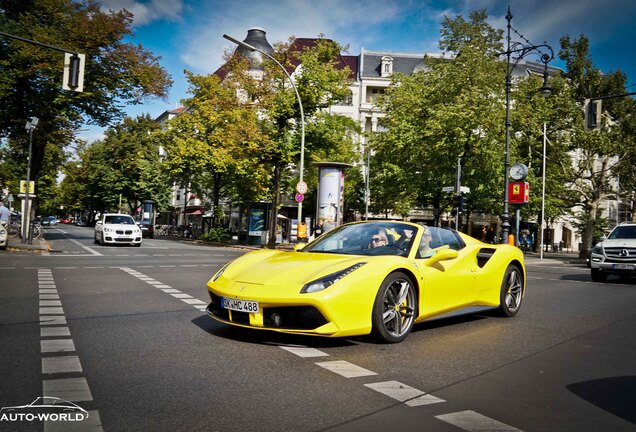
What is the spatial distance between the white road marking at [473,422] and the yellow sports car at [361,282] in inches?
68.5

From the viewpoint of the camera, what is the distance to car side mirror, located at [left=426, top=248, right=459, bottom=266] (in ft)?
20.7

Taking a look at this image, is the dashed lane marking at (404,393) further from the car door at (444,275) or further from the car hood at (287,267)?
the car door at (444,275)

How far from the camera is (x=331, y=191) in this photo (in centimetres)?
2745

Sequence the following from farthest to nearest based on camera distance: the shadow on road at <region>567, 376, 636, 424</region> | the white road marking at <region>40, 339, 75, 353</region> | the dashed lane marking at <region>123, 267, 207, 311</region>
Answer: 1. the dashed lane marking at <region>123, 267, 207, 311</region>
2. the white road marking at <region>40, 339, 75, 353</region>
3. the shadow on road at <region>567, 376, 636, 424</region>

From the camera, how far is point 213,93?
3884 cm

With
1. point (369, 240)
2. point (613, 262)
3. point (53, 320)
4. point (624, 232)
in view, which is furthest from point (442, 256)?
point (624, 232)

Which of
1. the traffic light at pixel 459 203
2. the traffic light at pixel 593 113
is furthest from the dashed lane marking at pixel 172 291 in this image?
the traffic light at pixel 459 203

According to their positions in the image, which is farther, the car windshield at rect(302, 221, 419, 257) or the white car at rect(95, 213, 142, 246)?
the white car at rect(95, 213, 142, 246)

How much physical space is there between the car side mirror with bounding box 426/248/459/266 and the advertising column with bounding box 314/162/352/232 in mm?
20801

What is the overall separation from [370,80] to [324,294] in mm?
59175

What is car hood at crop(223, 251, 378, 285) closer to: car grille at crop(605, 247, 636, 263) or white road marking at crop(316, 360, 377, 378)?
white road marking at crop(316, 360, 377, 378)

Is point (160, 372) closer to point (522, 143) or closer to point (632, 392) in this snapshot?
point (632, 392)

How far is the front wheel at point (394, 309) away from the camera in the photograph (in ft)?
18.3

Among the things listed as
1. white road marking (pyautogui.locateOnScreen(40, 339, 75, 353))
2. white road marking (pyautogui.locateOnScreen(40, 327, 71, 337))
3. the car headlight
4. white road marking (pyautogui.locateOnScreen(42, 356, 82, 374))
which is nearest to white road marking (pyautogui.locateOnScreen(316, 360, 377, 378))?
the car headlight
